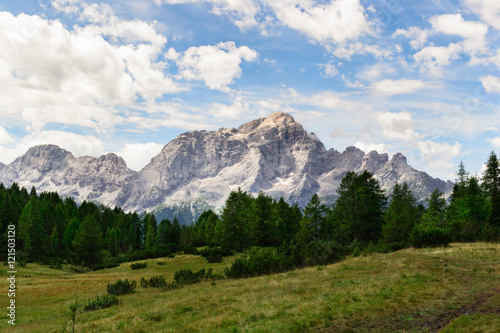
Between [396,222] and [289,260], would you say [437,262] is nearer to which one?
[289,260]

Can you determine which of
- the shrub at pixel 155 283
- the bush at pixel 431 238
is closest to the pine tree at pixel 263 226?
the bush at pixel 431 238

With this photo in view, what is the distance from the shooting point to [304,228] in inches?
2434

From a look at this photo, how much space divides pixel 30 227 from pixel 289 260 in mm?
62853

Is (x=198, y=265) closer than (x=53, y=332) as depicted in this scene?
No

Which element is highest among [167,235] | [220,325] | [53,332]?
[220,325]

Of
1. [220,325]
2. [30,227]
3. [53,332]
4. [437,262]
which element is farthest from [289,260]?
[30,227]

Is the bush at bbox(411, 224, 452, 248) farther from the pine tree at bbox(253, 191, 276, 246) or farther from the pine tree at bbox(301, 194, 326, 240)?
the pine tree at bbox(253, 191, 276, 246)

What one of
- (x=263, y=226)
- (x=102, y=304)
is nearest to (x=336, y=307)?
(x=102, y=304)

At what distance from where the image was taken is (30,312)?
22516 mm

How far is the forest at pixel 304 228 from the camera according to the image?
3631 cm

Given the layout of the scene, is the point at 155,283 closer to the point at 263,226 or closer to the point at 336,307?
the point at 336,307

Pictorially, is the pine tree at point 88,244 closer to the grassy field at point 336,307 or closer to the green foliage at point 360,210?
the grassy field at point 336,307

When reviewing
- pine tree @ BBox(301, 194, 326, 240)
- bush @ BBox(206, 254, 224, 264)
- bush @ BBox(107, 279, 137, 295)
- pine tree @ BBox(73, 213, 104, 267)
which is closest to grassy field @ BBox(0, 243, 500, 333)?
bush @ BBox(107, 279, 137, 295)

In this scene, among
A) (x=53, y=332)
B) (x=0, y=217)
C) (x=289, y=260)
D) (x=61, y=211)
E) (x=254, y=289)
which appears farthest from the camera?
(x=61, y=211)
